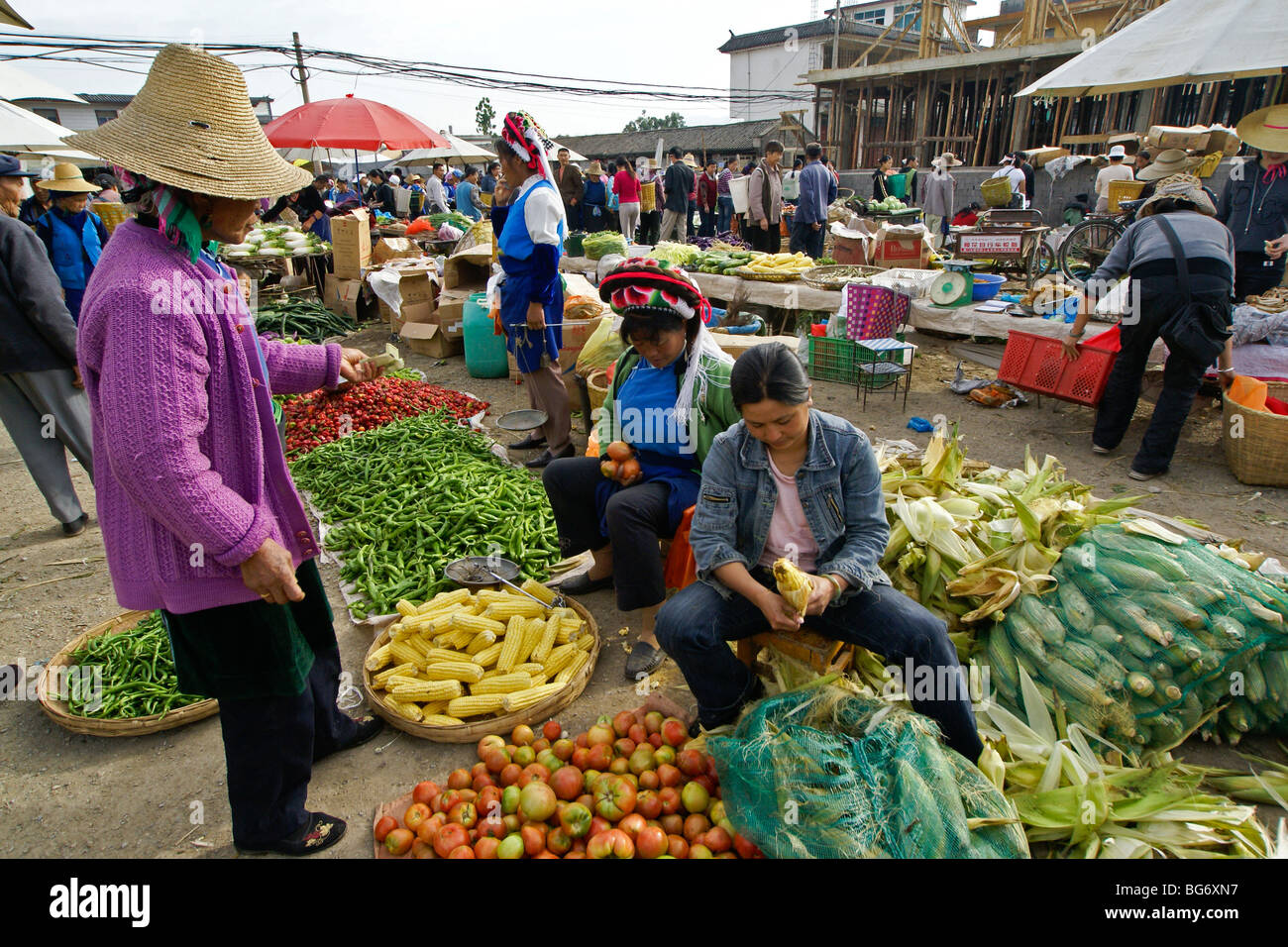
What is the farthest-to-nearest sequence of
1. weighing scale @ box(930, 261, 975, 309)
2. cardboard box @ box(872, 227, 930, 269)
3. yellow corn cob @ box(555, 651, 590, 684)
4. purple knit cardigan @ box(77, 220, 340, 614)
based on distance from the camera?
cardboard box @ box(872, 227, 930, 269) → weighing scale @ box(930, 261, 975, 309) → yellow corn cob @ box(555, 651, 590, 684) → purple knit cardigan @ box(77, 220, 340, 614)

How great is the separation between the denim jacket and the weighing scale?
6.19 metres

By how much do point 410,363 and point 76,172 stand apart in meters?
3.71

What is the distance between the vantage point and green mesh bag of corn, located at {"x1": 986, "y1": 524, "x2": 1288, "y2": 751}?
259 centimetres

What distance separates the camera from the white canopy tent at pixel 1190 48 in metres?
5.93

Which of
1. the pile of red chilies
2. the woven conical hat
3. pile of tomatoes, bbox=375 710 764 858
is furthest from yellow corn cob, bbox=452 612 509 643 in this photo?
the pile of red chilies

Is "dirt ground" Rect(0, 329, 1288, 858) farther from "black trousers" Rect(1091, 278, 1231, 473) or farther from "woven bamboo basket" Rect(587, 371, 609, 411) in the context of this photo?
"woven bamboo basket" Rect(587, 371, 609, 411)

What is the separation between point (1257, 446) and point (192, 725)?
658cm

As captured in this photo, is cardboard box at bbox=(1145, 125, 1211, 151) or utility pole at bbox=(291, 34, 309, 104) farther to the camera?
utility pole at bbox=(291, 34, 309, 104)

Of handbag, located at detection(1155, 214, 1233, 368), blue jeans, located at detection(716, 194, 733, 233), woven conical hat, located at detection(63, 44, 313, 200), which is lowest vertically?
handbag, located at detection(1155, 214, 1233, 368)

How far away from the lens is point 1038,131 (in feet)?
61.3

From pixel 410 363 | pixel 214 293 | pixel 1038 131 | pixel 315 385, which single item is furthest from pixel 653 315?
pixel 1038 131

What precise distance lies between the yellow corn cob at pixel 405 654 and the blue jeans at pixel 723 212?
17.0 m

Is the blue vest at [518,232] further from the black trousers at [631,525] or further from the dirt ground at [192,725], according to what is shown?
the black trousers at [631,525]
